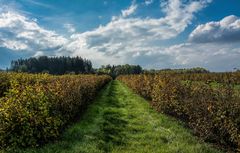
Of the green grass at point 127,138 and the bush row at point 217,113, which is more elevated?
the bush row at point 217,113

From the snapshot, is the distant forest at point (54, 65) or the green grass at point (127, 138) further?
the distant forest at point (54, 65)

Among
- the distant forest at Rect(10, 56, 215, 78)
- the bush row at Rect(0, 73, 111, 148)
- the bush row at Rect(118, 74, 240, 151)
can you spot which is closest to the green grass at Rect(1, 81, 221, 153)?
the bush row at Rect(0, 73, 111, 148)

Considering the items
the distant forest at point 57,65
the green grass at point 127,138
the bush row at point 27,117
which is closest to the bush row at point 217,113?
the green grass at point 127,138

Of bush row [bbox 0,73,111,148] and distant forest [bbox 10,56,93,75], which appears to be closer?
bush row [bbox 0,73,111,148]

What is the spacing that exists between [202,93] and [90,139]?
5221 millimetres

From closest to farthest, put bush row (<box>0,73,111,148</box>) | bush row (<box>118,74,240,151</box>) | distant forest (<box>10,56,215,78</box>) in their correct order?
bush row (<box>0,73,111,148</box>) < bush row (<box>118,74,240,151</box>) < distant forest (<box>10,56,215,78</box>)

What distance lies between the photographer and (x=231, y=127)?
411 inches

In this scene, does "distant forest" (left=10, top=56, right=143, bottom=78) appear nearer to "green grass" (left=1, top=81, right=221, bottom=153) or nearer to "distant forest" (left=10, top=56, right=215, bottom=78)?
"distant forest" (left=10, top=56, right=215, bottom=78)

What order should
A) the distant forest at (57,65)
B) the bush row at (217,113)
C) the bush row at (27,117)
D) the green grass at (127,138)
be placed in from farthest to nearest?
the distant forest at (57,65) < the bush row at (217,113) < the green grass at (127,138) < the bush row at (27,117)

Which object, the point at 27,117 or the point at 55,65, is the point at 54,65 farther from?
the point at 27,117

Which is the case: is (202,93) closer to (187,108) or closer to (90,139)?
(187,108)

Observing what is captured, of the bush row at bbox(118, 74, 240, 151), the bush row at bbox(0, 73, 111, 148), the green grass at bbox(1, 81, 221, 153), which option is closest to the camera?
the bush row at bbox(0, 73, 111, 148)

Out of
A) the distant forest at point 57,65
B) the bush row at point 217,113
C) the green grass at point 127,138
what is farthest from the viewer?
the distant forest at point 57,65

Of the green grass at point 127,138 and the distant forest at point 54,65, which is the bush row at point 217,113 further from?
the distant forest at point 54,65
